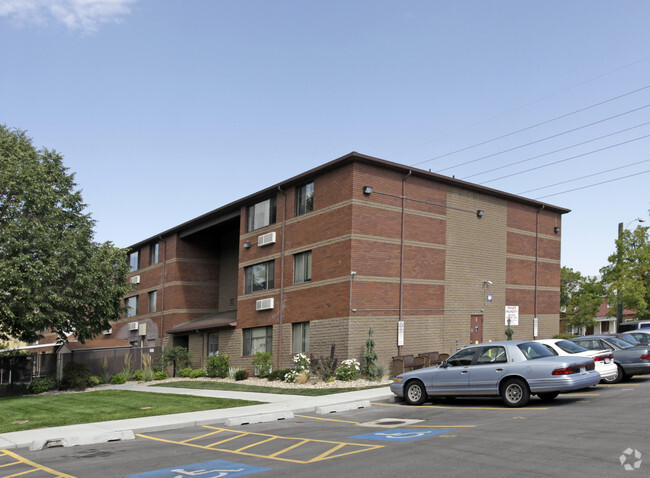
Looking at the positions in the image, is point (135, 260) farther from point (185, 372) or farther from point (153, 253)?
point (185, 372)

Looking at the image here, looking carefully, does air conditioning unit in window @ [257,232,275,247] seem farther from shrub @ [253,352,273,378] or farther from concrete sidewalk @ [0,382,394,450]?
concrete sidewalk @ [0,382,394,450]

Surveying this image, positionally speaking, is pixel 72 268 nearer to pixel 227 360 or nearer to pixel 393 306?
pixel 227 360

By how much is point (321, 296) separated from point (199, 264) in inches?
646

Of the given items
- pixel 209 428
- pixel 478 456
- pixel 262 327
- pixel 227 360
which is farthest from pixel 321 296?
pixel 478 456

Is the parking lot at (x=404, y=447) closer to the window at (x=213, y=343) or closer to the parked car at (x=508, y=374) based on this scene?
the parked car at (x=508, y=374)

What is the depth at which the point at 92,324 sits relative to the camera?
32031 millimetres

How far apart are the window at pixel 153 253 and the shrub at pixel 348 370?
2355 cm

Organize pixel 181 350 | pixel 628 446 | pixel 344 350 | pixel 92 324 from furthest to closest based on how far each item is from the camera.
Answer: pixel 181 350, pixel 92 324, pixel 344 350, pixel 628 446

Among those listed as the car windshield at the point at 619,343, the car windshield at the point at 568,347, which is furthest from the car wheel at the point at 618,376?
the car windshield at the point at 568,347

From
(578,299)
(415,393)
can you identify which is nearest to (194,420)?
(415,393)

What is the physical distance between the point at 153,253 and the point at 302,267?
19.5 metres

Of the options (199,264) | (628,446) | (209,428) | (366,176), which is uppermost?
(366,176)

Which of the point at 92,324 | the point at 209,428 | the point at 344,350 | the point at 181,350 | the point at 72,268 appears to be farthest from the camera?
the point at 181,350

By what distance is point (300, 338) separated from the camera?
29.7m
